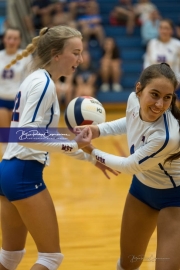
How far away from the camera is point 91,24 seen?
12367 millimetres

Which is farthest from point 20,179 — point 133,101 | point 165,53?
point 165,53

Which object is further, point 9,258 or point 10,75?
point 10,75

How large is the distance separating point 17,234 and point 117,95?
8421mm

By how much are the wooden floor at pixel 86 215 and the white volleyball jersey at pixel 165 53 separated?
7.16 ft

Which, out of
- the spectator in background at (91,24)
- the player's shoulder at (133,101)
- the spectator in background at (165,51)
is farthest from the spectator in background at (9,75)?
the spectator in background at (91,24)

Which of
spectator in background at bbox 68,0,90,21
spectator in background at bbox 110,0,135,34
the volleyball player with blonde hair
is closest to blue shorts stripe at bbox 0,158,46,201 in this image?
the volleyball player with blonde hair

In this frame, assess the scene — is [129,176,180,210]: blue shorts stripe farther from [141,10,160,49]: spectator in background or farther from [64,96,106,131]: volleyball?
[141,10,160,49]: spectator in background

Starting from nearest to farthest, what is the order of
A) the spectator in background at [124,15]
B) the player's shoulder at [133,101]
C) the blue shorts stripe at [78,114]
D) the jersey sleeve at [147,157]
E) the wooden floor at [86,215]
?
1. the jersey sleeve at [147,157]
2. the player's shoulder at [133,101]
3. the blue shorts stripe at [78,114]
4. the wooden floor at [86,215]
5. the spectator in background at [124,15]

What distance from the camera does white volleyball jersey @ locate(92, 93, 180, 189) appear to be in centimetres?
300

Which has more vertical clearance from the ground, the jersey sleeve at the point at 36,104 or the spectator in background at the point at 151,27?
the jersey sleeve at the point at 36,104

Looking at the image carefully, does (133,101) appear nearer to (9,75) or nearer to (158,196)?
(158,196)

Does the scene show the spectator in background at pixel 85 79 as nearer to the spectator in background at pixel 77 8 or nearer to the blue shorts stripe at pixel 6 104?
the spectator in background at pixel 77 8

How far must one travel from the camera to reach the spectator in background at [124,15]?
1284cm

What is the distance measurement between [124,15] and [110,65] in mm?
1765
